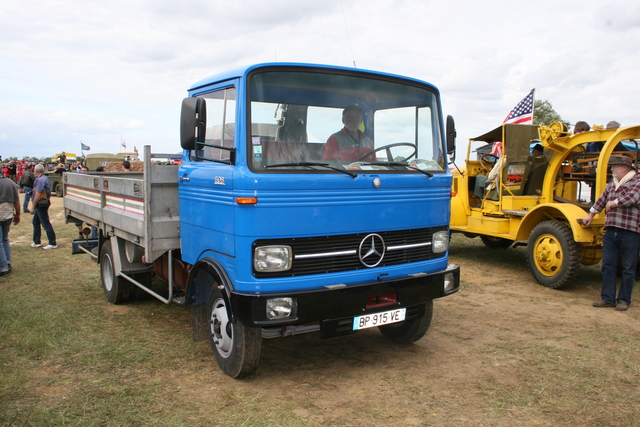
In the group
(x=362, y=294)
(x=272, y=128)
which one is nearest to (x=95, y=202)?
(x=272, y=128)

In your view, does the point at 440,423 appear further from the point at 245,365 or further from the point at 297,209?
the point at 297,209

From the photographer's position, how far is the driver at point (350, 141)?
13.5 feet

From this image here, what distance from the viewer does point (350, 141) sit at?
4.25 metres

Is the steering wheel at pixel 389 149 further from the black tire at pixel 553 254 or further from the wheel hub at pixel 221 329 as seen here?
the black tire at pixel 553 254

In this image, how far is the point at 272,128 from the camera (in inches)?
154

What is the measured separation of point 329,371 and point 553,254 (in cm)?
460

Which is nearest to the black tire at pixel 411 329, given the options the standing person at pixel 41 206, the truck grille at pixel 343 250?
the truck grille at pixel 343 250

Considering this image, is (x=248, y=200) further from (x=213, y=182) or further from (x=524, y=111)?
(x=524, y=111)

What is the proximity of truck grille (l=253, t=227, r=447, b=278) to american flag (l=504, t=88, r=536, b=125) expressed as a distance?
7834mm

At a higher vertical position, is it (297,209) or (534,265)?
(297,209)

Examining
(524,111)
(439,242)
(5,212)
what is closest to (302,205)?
(439,242)

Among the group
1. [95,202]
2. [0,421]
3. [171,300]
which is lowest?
[0,421]

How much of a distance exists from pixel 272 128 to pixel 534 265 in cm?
552

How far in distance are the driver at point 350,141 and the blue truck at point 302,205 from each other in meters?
0.01
